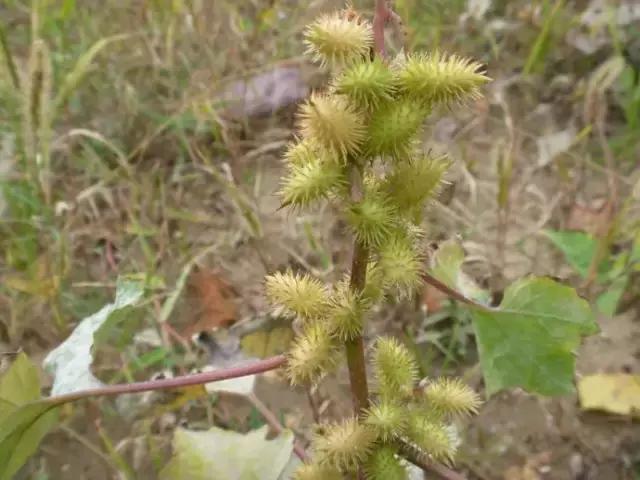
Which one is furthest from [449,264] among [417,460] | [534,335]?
[417,460]

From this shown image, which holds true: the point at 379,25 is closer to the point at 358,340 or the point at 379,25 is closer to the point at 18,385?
the point at 358,340

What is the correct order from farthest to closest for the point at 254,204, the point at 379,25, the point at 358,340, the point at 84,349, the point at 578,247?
the point at 254,204
the point at 578,247
the point at 84,349
the point at 358,340
the point at 379,25

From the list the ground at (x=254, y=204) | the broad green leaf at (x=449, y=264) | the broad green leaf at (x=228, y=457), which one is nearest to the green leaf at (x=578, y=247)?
the ground at (x=254, y=204)

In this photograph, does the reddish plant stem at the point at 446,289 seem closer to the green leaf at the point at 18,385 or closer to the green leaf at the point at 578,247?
the green leaf at the point at 18,385

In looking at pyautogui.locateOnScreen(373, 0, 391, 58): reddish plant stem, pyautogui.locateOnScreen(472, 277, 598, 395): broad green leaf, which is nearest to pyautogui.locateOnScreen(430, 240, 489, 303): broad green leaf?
pyautogui.locateOnScreen(472, 277, 598, 395): broad green leaf

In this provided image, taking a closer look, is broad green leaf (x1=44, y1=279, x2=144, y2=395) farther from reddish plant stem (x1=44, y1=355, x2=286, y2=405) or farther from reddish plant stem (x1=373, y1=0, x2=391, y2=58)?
reddish plant stem (x1=373, y1=0, x2=391, y2=58)

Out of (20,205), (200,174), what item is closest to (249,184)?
(200,174)

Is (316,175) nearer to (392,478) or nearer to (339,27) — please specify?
(339,27)
